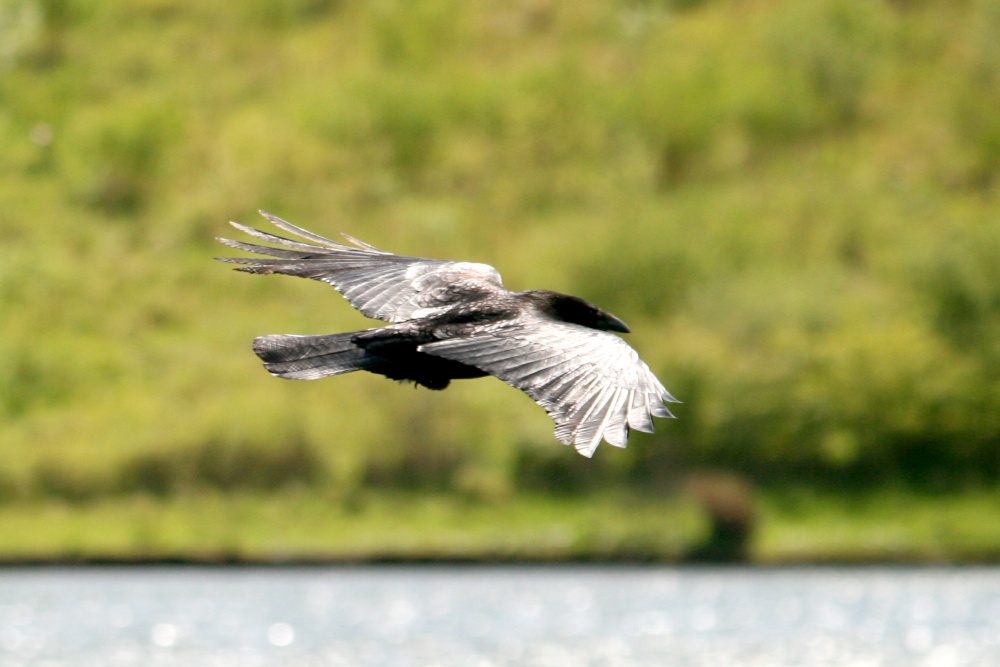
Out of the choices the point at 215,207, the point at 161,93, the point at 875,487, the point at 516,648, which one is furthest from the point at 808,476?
the point at 161,93

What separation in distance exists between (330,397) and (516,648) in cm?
3826

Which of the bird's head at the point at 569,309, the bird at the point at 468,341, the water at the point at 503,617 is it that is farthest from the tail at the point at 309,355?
the water at the point at 503,617

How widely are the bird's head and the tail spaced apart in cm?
97

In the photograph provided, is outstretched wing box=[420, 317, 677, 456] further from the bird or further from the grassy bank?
the grassy bank

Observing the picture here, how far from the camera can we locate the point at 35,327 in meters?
88.1

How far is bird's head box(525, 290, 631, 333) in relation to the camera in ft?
30.4

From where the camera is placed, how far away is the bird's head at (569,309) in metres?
9.26

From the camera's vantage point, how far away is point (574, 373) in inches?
323

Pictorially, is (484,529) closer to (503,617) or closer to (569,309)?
(503,617)

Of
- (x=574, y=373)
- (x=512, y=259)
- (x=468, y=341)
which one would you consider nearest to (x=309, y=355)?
(x=468, y=341)

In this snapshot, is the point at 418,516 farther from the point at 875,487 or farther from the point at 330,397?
the point at 875,487

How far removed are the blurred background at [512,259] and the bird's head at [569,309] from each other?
54069mm

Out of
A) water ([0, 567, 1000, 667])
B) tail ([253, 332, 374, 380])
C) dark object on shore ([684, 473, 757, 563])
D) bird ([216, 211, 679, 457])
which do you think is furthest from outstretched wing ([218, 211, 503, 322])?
dark object on shore ([684, 473, 757, 563])

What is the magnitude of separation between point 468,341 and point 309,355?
103 centimetres
